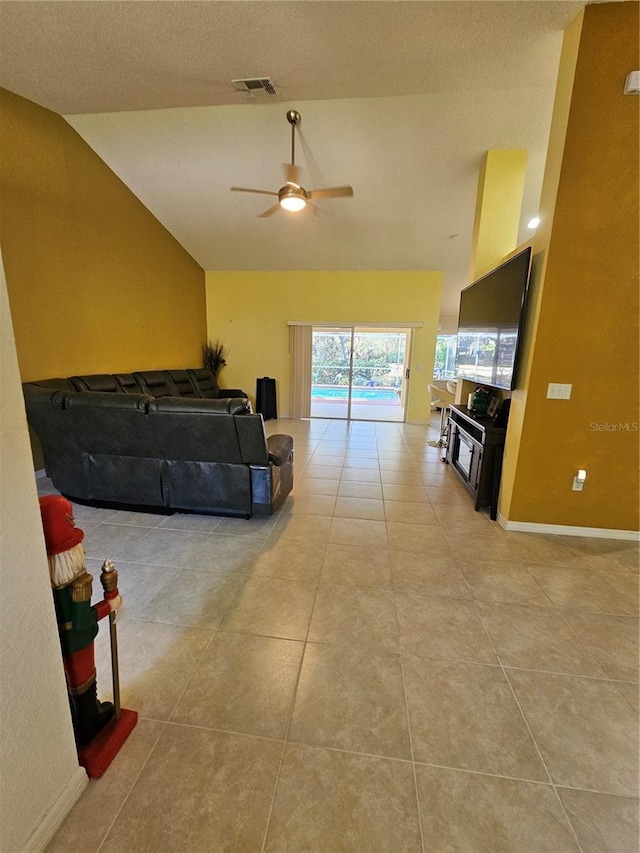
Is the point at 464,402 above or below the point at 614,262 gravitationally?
below

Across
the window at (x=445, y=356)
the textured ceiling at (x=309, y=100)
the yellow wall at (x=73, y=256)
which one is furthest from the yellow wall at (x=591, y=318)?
the window at (x=445, y=356)

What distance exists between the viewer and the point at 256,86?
262 centimetres

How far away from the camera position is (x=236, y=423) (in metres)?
2.46

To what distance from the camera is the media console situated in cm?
293

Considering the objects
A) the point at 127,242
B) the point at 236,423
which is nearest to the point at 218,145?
the point at 127,242

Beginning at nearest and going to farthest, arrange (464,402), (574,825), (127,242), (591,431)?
(574,825)
(591,431)
(464,402)
(127,242)

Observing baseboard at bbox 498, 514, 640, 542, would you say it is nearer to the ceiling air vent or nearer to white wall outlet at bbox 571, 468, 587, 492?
white wall outlet at bbox 571, 468, 587, 492

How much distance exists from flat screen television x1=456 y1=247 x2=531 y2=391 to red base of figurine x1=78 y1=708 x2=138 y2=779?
2976 mm

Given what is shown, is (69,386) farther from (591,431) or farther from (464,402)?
(591,431)

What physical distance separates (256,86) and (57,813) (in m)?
4.09

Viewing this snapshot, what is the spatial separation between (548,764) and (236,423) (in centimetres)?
→ 224

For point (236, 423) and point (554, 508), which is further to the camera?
point (554, 508)

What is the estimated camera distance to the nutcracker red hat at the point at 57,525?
93 centimetres

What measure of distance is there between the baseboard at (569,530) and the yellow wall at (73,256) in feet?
16.0
